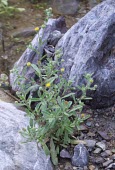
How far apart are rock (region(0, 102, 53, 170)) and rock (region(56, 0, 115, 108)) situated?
63 cm

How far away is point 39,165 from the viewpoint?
9.53 feet

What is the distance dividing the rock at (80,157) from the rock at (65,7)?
3180mm

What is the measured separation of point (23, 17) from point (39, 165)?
3.28m

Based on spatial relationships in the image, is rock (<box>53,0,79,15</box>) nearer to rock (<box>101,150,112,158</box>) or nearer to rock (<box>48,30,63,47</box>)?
rock (<box>48,30,63,47</box>)

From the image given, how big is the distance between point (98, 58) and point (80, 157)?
0.86m

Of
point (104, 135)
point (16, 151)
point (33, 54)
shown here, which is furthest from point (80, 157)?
point (33, 54)

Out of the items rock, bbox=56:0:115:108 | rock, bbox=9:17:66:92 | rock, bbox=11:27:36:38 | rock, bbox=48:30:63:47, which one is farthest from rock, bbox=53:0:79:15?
rock, bbox=56:0:115:108

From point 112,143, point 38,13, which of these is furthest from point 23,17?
point 112,143

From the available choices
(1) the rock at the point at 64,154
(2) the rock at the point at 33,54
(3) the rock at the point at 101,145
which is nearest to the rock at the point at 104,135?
(3) the rock at the point at 101,145

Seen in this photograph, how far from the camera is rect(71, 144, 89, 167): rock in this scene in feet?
10.0

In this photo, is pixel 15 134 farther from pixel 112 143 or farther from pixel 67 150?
pixel 112 143

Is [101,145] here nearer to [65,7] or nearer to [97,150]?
[97,150]

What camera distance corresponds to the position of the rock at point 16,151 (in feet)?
9.25

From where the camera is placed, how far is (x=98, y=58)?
341 cm
